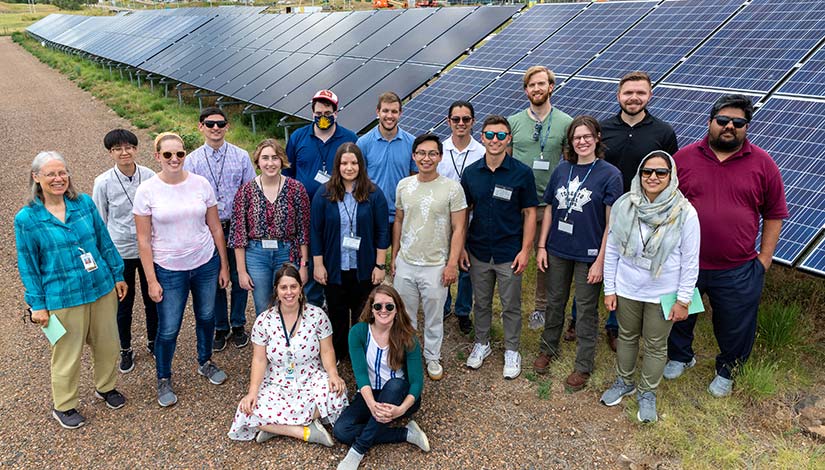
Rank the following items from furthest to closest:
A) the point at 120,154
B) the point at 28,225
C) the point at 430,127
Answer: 1. the point at 430,127
2. the point at 120,154
3. the point at 28,225

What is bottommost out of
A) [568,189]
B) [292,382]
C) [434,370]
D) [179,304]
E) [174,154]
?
[434,370]

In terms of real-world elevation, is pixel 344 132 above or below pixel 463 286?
above

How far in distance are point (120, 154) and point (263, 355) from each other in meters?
2.10

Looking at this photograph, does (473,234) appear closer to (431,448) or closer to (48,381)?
(431,448)

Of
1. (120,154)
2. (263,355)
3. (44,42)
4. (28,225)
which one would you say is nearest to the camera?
(28,225)

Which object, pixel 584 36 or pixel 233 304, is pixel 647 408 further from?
pixel 584 36

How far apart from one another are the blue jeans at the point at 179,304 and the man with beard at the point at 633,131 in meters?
3.52

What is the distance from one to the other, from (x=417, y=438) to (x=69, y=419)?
9.27 ft

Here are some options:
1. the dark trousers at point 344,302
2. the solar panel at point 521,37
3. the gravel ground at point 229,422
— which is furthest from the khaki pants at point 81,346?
the solar panel at point 521,37

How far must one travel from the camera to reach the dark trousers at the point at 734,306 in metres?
4.31

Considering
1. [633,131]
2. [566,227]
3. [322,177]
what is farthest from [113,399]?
[633,131]

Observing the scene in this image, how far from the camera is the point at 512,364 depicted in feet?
16.8

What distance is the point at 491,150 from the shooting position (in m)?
4.61

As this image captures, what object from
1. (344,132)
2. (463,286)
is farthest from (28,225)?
(463,286)
